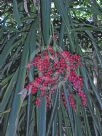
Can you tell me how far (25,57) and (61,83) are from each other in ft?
0.40

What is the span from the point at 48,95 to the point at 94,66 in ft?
1.57

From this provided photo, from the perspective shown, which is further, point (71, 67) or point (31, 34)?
point (31, 34)

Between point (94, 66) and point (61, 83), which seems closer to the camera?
point (61, 83)

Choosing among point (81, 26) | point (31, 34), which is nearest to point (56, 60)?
point (31, 34)

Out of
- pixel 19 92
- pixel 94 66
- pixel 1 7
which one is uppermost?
pixel 19 92

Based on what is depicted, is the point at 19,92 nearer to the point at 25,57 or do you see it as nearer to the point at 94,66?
the point at 25,57

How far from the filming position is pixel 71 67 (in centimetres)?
63

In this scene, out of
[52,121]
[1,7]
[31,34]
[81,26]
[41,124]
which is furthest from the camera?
[1,7]

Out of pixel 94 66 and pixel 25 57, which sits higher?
pixel 25 57

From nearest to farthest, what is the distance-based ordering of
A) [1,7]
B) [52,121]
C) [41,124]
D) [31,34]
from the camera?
1. [41,124]
2. [52,121]
3. [31,34]
4. [1,7]

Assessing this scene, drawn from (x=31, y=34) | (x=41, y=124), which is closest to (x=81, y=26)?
(x=31, y=34)

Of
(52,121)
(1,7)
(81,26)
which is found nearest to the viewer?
(52,121)

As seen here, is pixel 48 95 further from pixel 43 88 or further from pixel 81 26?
pixel 81 26

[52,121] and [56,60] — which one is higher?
[56,60]
